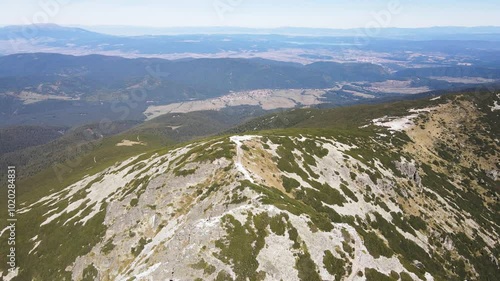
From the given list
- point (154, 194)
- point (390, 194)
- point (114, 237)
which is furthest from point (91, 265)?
point (390, 194)

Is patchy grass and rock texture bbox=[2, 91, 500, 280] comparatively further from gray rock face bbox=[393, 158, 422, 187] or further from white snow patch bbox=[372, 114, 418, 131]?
white snow patch bbox=[372, 114, 418, 131]

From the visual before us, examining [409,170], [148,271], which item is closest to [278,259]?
[148,271]

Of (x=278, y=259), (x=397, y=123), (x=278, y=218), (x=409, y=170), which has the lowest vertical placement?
(x=397, y=123)

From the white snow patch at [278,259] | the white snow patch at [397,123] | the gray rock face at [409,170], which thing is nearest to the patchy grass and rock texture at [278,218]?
the white snow patch at [278,259]

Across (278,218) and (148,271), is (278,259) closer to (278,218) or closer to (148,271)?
(278,218)

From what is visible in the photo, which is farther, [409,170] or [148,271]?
[409,170]

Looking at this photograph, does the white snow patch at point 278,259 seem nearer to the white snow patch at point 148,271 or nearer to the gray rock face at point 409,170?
the white snow patch at point 148,271

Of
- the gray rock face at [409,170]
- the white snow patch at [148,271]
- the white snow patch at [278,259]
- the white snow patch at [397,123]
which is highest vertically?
the white snow patch at [278,259]

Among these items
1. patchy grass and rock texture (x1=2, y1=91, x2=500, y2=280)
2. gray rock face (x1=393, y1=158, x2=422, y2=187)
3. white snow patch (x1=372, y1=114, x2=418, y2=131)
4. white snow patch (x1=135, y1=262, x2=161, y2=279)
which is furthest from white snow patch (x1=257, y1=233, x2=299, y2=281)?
white snow patch (x1=372, y1=114, x2=418, y2=131)

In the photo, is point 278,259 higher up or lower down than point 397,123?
higher up
